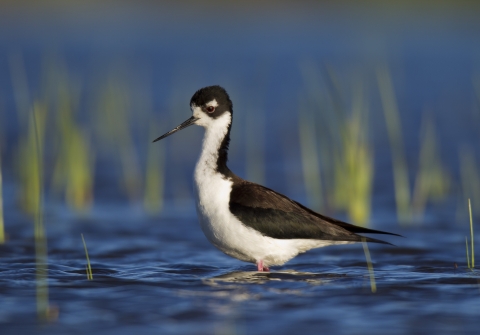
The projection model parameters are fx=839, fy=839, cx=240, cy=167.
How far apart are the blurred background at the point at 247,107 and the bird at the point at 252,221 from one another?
4.68 feet

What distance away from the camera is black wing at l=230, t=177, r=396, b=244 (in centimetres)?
707

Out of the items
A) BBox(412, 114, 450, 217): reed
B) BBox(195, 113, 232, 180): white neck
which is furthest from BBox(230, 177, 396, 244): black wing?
BBox(412, 114, 450, 217): reed

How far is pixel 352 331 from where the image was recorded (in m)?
5.64

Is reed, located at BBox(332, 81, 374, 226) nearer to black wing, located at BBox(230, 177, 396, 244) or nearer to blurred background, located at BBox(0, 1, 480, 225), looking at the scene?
blurred background, located at BBox(0, 1, 480, 225)

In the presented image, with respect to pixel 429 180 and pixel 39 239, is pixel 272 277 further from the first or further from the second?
pixel 429 180

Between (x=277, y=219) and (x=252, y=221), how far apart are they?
0.26 meters

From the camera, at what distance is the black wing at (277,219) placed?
7.07 m

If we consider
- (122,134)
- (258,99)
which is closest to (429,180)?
(122,134)

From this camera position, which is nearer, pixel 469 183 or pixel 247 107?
pixel 469 183

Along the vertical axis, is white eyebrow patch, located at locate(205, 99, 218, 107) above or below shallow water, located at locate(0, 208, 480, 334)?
above

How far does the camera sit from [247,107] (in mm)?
16000

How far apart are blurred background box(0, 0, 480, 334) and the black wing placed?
166 cm

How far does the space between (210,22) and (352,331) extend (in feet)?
93.1

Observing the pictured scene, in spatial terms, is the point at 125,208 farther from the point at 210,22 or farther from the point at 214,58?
the point at 210,22
